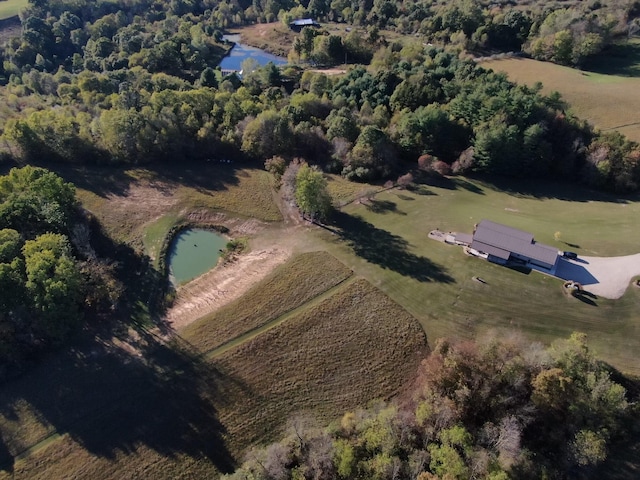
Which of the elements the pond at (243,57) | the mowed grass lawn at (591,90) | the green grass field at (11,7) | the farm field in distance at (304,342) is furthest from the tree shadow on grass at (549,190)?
the green grass field at (11,7)

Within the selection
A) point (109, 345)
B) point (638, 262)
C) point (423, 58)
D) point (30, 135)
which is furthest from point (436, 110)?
point (30, 135)

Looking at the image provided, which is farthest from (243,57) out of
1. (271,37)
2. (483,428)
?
(483,428)

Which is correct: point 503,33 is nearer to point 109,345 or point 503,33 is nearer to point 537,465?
point 537,465

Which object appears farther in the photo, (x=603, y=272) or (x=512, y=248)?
(x=512, y=248)

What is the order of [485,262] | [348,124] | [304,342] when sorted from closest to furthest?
[304,342], [485,262], [348,124]

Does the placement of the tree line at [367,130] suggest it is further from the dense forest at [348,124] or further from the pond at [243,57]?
the pond at [243,57]

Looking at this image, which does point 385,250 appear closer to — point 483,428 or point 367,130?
point 367,130

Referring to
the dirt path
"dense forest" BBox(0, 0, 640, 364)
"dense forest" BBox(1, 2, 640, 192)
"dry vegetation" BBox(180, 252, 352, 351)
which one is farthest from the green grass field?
"dry vegetation" BBox(180, 252, 352, 351)

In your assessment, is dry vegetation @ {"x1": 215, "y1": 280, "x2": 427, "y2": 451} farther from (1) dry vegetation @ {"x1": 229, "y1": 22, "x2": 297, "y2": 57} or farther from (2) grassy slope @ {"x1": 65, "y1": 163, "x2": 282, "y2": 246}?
(1) dry vegetation @ {"x1": 229, "y1": 22, "x2": 297, "y2": 57}
